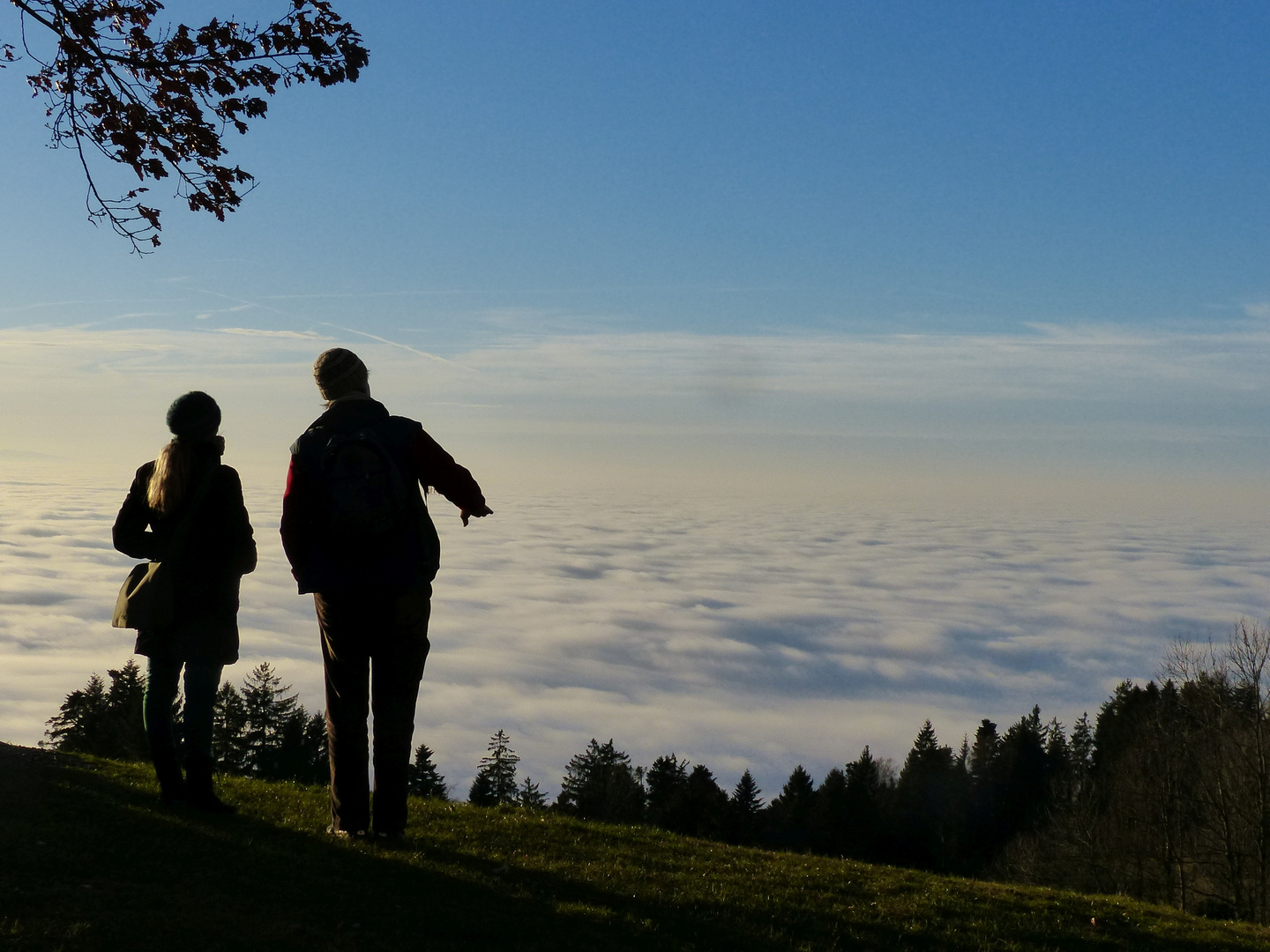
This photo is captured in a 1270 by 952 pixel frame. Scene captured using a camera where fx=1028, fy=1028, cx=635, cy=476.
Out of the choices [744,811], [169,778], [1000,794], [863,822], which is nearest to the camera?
[169,778]

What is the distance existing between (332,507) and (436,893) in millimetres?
2410

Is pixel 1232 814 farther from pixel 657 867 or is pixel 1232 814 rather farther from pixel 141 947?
pixel 141 947

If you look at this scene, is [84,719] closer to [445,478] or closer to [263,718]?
[263,718]

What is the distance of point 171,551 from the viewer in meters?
6.99

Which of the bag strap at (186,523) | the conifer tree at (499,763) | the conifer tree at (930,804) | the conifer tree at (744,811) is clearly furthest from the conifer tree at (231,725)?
the conifer tree at (930,804)

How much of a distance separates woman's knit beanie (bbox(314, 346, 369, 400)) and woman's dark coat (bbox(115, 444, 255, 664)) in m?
0.93

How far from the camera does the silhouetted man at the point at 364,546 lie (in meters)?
6.53

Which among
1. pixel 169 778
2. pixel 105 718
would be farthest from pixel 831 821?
pixel 169 778

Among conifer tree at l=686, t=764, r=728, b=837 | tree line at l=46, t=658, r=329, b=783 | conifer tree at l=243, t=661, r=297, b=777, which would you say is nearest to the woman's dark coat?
tree line at l=46, t=658, r=329, b=783

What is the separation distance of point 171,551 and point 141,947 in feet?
9.69

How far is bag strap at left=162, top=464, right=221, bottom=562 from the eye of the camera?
6.98 meters

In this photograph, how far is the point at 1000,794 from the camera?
74.7 meters

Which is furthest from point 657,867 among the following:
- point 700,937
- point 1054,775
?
point 1054,775

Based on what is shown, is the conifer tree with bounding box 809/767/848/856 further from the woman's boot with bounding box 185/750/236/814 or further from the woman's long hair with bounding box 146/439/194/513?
the woman's long hair with bounding box 146/439/194/513
